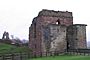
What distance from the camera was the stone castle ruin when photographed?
4138cm

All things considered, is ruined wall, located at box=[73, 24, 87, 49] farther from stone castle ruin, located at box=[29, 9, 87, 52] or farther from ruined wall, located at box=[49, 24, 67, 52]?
ruined wall, located at box=[49, 24, 67, 52]

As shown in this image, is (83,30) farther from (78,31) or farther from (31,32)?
(31,32)

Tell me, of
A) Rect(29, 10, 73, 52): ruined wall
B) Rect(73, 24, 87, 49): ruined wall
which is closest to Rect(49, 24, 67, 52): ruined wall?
Rect(29, 10, 73, 52): ruined wall

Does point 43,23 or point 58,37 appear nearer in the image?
point 58,37

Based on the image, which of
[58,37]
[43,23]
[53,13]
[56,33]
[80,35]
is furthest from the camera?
[53,13]

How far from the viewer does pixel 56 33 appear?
41.6 meters

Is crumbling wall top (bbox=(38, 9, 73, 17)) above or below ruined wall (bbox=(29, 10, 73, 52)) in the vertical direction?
above

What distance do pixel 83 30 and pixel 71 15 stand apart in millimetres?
5201

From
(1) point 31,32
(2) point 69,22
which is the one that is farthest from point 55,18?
(1) point 31,32

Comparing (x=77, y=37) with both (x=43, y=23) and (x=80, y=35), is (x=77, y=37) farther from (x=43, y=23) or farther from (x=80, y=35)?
(x=43, y=23)

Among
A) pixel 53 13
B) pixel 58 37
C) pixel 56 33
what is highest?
pixel 53 13

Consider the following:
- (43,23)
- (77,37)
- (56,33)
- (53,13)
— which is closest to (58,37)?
(56,33)

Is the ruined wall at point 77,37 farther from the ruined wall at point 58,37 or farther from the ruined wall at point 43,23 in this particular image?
the ruined wall at point 43,23

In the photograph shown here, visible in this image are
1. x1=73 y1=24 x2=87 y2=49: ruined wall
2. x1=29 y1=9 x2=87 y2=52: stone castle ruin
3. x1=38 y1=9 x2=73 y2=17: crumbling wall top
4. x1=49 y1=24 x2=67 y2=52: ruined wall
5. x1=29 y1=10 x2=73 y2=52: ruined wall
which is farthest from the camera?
x1=38 y1=9 x2=73 y2=17: crumbling wall top
